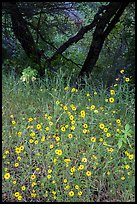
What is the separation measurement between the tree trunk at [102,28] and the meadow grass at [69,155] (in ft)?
7.00

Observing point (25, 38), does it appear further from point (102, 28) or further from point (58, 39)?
point (102, 28)

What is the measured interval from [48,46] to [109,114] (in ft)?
Result: 11.1

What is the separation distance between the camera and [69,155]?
3.01 meters

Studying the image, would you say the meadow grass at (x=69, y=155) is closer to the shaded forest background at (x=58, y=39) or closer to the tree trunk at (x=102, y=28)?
the shaded forest background at (x=58, y=39)

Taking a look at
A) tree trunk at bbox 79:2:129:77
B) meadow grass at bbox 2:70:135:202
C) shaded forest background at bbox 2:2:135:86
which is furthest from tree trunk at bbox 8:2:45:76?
meadow grass at bbox 2:70:135:202

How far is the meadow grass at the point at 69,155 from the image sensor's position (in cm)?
274

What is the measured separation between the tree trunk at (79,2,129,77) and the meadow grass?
213cm

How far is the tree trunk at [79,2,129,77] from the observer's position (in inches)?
211

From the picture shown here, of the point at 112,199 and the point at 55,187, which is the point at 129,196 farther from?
the point at 55,187

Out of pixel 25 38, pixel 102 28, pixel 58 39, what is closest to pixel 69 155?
pixel 102 28

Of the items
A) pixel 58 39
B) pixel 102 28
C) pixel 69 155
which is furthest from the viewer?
pixel 58 39

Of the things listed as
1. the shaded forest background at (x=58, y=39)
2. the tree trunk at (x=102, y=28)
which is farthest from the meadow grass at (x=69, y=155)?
the tree trunk at (x=102, y=28)

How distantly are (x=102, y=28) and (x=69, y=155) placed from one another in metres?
2.99

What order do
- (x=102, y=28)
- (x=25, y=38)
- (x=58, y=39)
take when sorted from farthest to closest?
1. (x=58, y=39)
2. (x=25, y=38)
3. (x=102, y=28)
